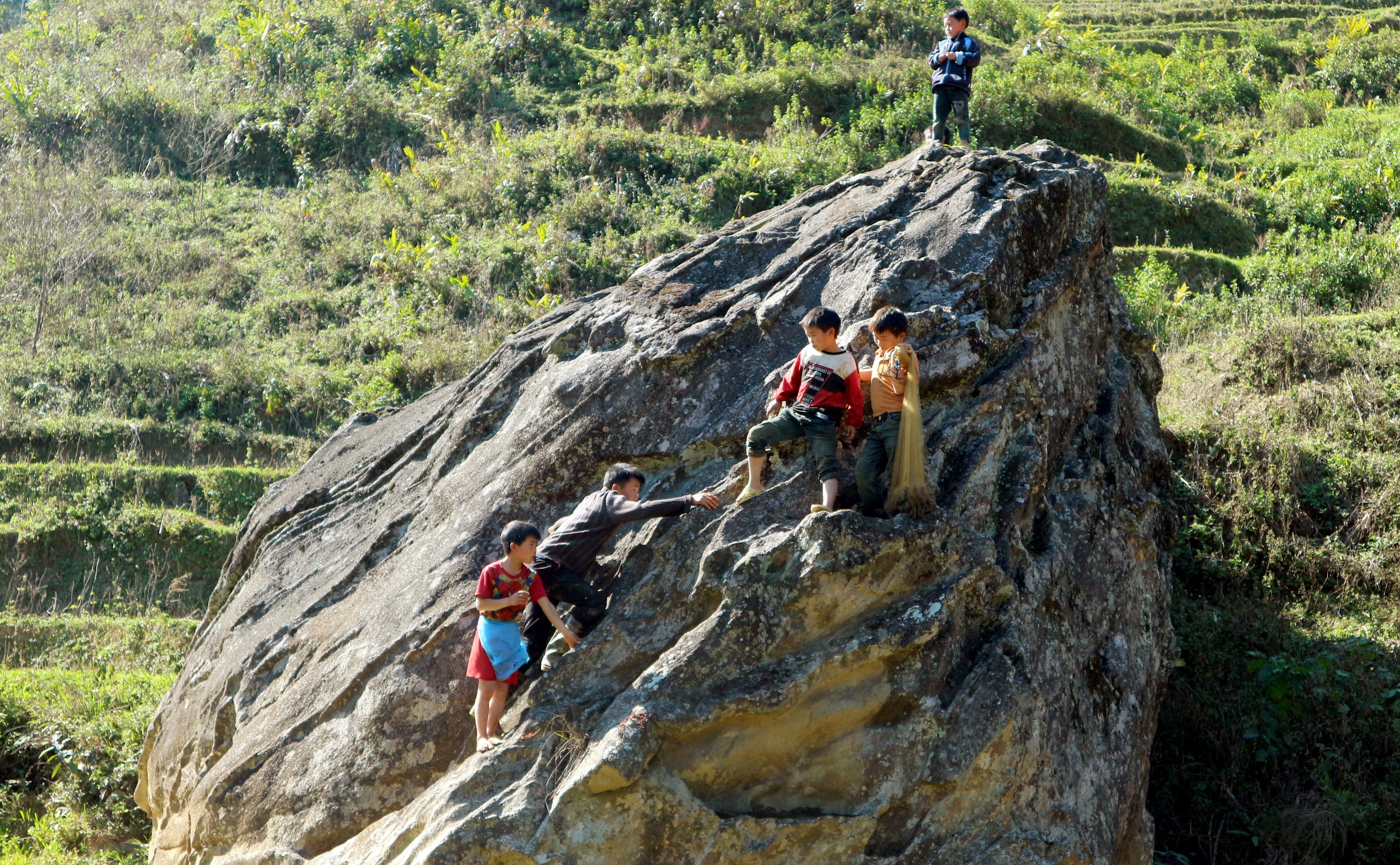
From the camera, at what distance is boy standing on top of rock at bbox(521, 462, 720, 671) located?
7.59 metres

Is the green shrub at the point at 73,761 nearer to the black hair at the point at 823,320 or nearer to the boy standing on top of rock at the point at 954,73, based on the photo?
the black hair at the point at 823,320

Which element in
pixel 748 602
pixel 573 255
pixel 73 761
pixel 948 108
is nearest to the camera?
pixel 748 602

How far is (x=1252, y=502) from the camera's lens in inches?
518

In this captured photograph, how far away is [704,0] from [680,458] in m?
20.1

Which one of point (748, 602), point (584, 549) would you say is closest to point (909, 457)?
point (748, 602)

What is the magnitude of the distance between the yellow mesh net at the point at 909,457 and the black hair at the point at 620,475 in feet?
5.88

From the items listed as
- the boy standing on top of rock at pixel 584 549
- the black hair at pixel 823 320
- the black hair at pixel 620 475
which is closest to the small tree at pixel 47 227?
the boy standing on top of rock at pixel 584 549

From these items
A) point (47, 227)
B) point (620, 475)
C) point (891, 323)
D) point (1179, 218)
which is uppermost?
point (891, 323)

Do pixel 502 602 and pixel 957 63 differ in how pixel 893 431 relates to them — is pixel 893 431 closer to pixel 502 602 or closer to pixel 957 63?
pixel 502 602

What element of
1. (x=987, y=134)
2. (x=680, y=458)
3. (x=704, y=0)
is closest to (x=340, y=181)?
(x=704, y=0)

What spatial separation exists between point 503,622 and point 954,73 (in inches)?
290

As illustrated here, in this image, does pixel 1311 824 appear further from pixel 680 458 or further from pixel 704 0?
pixel 704 0

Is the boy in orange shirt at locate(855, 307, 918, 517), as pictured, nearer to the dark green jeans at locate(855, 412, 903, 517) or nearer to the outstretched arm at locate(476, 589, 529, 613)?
the dark green jeans at locate(855, 412, 903, 517)

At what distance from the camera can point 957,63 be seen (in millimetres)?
11242
